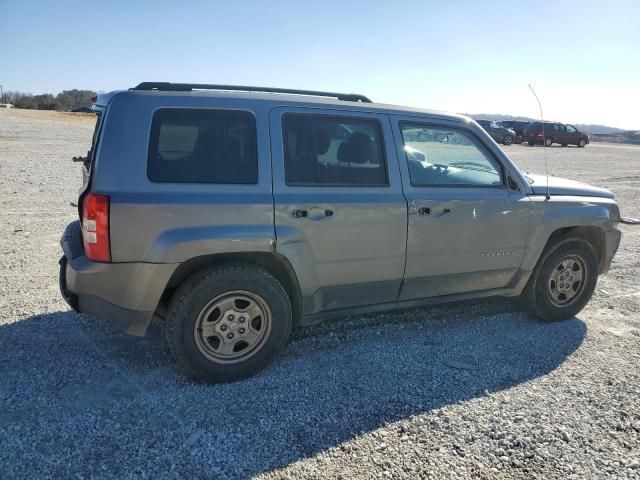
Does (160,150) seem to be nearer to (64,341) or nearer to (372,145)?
(372,145)

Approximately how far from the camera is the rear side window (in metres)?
3.19

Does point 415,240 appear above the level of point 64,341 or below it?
above

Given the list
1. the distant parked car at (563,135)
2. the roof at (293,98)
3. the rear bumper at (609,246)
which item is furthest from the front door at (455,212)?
the distant parked car at (563,135)

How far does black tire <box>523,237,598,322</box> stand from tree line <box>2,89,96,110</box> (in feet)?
201

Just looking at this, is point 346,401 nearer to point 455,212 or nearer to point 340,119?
point 455,212

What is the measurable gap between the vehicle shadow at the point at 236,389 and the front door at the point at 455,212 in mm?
536

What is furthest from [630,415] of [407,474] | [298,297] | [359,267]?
[298,297]

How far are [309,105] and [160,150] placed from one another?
113 centimetres

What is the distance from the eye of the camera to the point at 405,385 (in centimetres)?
352

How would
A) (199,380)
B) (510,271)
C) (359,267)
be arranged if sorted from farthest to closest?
(510,271) < (359,267) < (199,380)

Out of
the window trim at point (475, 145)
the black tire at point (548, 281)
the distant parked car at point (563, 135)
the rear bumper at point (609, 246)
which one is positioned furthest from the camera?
the distant parked car at point (563, 135)

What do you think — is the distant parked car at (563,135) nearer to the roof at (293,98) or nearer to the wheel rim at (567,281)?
the wheel rim at (567,281)

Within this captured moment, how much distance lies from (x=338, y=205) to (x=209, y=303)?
114 centimetres

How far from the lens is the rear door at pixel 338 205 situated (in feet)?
11.5
